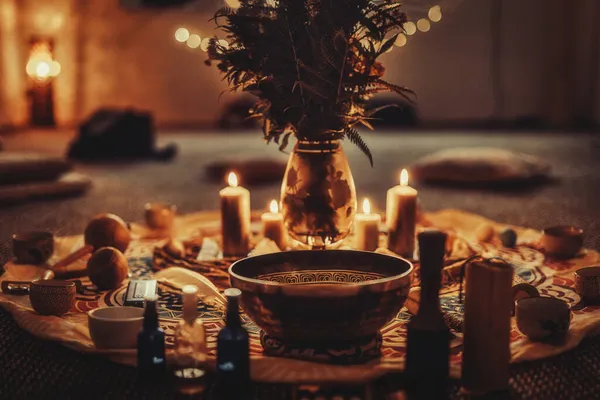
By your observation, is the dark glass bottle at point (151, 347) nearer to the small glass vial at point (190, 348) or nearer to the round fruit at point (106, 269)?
the small glass vial at point (190, 348)

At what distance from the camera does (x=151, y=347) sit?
116 cm

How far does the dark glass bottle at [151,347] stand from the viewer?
1147 millimetres

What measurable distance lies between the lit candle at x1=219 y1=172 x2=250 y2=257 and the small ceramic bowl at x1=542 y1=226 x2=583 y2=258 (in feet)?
2.65

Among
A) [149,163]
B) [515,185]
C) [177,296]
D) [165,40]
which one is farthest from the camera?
[165,40]

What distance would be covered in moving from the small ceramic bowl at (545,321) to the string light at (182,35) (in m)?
6.08

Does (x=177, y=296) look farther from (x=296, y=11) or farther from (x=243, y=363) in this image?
(x=296, y=11)

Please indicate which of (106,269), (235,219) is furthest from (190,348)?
(235,219)

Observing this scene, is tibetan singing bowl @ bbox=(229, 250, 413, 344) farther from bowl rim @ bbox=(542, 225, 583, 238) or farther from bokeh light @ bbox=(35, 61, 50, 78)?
bokeh light @ bbox=(35, 61, 50, 78)

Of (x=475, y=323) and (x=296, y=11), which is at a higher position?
(x=296, y=11)

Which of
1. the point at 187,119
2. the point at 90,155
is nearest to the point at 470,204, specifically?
the point at 90,155

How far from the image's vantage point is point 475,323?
113cm

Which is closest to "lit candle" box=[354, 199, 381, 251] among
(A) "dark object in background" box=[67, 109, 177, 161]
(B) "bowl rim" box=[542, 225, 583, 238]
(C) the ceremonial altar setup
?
(C) the ceremonial altar setup

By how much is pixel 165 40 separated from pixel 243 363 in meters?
6.37

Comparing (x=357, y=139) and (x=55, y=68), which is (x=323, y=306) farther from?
(x=55, y=68)
